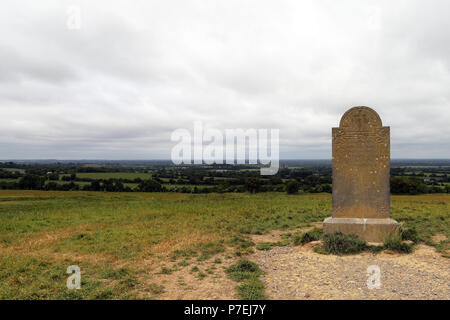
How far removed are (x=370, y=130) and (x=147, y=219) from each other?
966cm

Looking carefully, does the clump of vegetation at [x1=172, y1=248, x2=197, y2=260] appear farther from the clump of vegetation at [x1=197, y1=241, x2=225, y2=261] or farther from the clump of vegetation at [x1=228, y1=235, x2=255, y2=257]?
the clump of vegetation at [x1=228, y1=235, x2=255, y2=257]

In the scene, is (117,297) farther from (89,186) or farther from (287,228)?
(89,186)

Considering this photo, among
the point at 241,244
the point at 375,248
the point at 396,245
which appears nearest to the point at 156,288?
the point at 241,244

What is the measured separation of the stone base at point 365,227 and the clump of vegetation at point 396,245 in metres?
0.46

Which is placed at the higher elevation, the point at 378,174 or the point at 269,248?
the point at 378,174

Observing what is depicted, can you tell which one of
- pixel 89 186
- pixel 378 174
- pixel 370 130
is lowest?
pixel 89 186

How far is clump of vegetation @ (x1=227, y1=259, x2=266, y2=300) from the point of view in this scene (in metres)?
4.72

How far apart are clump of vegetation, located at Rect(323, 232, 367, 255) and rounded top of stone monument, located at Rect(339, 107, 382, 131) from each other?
325 centimetres

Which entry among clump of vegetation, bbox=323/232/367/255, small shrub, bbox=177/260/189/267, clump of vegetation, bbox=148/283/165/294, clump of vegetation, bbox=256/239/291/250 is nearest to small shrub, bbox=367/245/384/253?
clump of vegetation, bbox=323/232/367/255

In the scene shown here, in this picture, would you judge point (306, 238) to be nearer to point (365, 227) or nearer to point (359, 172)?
point (365, 227)

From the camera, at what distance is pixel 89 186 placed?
42.6 meters
